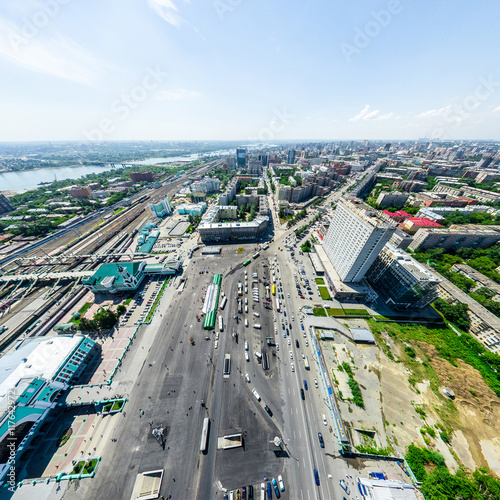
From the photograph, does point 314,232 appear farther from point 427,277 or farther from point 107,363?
point 107,363

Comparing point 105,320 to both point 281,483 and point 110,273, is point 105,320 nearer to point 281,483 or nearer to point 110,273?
point 110,273

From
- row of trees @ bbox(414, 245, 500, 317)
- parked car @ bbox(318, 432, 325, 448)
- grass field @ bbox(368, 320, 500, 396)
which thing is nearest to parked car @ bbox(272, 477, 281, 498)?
parked car @ bbox(318, 432, 325, 448)

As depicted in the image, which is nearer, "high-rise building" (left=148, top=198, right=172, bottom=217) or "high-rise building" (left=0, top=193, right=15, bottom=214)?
"high-rise building" (left=148, top=198, right=172, bottom=217)

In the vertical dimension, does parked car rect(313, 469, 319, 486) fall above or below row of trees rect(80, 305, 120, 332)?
below

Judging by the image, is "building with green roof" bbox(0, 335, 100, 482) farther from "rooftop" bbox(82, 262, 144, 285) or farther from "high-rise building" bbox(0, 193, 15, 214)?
"high-rise building" bbox(0, 193, 15, 214)

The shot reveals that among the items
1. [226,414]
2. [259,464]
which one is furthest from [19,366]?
[259,464]

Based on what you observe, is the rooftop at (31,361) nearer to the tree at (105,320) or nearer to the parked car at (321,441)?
the tree at (105,320)

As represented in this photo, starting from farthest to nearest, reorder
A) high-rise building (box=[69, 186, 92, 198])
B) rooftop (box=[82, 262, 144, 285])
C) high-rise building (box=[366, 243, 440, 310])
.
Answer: high-rise building (box=[69, 186, 92, 198]) → rooftop (box=[82, 262, 144, 285]) → high-rise building (box=[366, 243, 440, 310])

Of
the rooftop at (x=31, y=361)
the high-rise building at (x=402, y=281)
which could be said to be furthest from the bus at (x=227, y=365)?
the high-rise building at (x=402, y=281)
